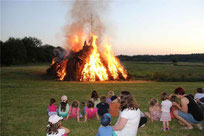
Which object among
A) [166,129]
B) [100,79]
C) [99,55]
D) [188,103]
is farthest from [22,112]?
[99,55]

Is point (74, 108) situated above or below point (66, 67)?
below

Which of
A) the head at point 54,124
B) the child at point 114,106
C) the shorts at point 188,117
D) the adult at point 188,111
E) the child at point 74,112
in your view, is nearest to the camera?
the head at point 54,124

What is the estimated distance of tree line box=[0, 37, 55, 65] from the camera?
2560 inches

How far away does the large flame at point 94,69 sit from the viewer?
25375 mm

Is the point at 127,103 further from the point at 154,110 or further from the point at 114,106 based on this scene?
the point at 114,106

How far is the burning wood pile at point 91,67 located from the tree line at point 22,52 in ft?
142

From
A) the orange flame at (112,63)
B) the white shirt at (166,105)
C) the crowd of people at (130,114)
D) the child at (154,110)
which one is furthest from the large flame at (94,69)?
the white shirt at (166,105)

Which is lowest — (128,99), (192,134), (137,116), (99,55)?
(192,134)

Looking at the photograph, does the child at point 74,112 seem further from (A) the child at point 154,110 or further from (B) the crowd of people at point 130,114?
(A) the child at point 154,110

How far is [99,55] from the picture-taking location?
27047 millimetres

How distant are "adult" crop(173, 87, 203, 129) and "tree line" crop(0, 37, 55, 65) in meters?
65.2

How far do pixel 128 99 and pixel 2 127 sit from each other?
17.5ft

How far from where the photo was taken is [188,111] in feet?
22.9

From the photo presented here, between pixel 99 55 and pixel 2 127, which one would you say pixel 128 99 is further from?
pixel 99 55
